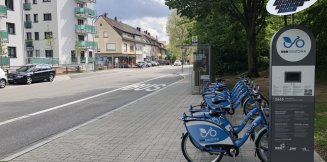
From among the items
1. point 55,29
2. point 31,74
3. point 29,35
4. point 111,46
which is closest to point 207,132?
point 31,74

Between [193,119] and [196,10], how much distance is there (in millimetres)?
14574

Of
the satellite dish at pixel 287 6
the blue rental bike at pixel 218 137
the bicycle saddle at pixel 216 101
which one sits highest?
the satellite dish at pixel 287 6

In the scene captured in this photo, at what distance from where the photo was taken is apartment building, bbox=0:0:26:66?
38.2m

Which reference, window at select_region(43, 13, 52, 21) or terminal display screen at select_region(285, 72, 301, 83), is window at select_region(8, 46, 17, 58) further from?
terminal display screen at select_region(285, 72, 301, 83)

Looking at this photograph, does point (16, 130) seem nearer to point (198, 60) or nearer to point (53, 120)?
point (53, 120)

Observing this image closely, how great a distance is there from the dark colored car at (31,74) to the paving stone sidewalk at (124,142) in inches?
750

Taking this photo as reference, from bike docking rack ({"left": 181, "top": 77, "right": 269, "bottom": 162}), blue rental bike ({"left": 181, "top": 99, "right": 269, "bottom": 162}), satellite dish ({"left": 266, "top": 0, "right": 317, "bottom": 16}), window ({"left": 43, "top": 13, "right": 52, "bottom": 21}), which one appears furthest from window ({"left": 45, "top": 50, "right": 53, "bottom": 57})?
satellite dish ({"left": 266, "top": 0, "right": 317, "bottom": 16})

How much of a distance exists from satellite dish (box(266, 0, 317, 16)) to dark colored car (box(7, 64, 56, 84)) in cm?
2623

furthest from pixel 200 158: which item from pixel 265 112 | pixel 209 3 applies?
pixel 209 3

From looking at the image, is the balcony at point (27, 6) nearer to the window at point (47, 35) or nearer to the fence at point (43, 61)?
the window at point (47, 35)

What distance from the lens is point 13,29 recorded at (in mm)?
40750

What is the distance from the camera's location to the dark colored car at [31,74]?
28344 millimetres

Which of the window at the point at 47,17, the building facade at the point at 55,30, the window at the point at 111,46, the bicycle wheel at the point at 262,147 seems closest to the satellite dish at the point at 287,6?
the bicycle wheel at the point at 262,147

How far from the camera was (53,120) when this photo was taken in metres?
11.1
